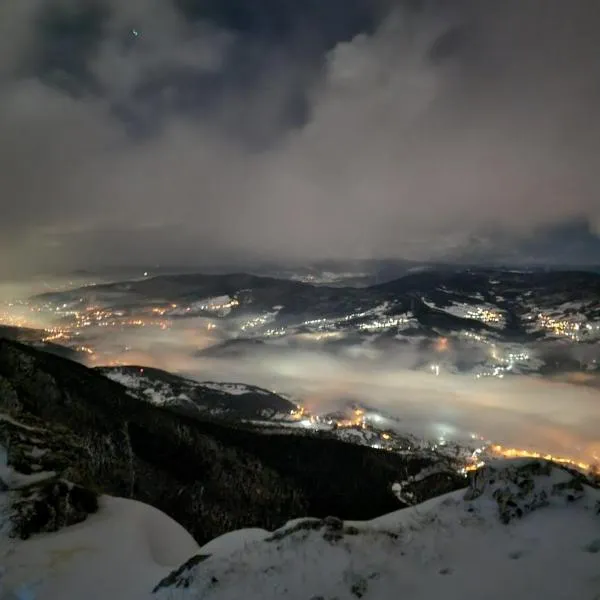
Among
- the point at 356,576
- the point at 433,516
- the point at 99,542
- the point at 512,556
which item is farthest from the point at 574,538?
the point at 99,542

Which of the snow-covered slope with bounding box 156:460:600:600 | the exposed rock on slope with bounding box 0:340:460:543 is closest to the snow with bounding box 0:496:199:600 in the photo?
the snow-covered slope with bounding box 156:460:600:600

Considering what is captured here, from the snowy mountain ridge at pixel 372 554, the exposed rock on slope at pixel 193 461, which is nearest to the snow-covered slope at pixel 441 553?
the snowy mountain ridge at pixel 372 554

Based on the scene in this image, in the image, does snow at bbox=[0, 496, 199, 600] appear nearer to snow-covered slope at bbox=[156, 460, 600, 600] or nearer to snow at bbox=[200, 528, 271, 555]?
snow at bbox=[200, 528, 271, 555]

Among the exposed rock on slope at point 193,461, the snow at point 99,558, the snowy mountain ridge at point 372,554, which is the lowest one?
the exposed rock on slope at point 193,461

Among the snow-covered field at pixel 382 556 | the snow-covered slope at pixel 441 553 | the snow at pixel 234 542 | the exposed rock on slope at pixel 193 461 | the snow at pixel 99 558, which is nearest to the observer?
the snow-covered slope at pixel 441 553

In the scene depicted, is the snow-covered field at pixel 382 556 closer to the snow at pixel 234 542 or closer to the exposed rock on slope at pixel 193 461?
the snow at pixel 234 542

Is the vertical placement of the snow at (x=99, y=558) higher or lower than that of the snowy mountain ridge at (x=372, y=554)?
lower

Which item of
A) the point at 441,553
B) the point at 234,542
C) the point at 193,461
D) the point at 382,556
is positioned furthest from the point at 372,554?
the point at 193,461
